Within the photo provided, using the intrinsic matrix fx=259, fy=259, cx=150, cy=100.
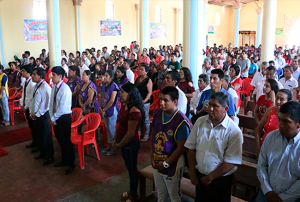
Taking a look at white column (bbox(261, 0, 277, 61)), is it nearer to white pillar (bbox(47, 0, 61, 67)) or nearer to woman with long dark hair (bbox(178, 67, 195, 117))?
woman with long dark hair (bbox(178, 67, 195, 117))

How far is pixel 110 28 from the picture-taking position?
1580 centimetres

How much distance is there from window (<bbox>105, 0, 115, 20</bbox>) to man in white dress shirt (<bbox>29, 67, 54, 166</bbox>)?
1229 cm

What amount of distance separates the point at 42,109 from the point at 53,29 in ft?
15.4

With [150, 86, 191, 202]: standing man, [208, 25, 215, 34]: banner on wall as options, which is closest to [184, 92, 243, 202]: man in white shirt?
[150, 86, 191, 202]: standing man

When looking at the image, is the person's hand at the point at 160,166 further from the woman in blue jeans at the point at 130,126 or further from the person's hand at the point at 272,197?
the person's hand at the point at 272,197

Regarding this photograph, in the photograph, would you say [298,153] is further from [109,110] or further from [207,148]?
[109,110]

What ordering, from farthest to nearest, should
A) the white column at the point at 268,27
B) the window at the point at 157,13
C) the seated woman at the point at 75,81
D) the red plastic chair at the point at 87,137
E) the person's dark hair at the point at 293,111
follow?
the window at the point at 157,13, the white column at the point at 268,27, the seated woman at the point at 75,81, the red plastic chair at the point at 87,137, the person's dark hair at the point at 293,111

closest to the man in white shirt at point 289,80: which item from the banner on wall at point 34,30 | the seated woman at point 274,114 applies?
the seated woman at point 274,114

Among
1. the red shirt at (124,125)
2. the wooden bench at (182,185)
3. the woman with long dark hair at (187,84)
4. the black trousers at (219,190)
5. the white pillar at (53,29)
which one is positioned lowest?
the wooden bench at (182,185)

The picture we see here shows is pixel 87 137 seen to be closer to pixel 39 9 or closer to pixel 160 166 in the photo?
pixel 160 166

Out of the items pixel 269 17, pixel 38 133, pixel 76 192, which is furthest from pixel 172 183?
pixel 269 17

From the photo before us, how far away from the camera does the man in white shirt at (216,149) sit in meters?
2.03

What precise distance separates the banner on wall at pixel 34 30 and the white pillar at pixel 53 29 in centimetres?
567

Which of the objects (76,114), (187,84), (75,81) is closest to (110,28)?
(75,81)
